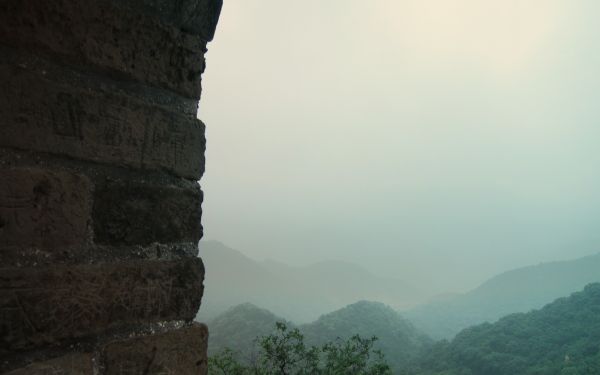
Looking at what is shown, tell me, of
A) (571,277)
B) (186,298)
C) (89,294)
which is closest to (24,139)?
(89,294)

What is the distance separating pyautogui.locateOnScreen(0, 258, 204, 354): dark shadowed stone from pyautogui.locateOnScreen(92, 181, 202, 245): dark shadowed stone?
2.1 inches

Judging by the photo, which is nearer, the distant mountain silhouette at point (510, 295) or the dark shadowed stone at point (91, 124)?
the dark shadowed stone at point (91, 124)

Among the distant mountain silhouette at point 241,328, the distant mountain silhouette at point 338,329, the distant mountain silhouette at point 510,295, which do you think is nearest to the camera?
the distant mountain silhouette at point 241,328

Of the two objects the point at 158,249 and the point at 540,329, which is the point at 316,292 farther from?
the point at 158,249

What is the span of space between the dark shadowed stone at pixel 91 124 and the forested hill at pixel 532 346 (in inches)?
1458

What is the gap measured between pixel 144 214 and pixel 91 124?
0.66 feet

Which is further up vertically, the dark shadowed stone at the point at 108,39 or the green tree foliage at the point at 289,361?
the dark shadowed stone at the point at 108,39

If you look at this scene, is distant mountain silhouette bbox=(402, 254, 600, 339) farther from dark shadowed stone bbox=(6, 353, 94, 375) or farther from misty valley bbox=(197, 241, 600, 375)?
dark shadowed stone bbox=(6, 353, 94, 375)

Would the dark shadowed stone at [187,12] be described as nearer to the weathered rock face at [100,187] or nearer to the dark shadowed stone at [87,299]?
the weathered rock face at [100,187]

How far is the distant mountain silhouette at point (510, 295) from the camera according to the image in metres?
104

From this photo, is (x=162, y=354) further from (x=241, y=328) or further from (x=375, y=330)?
(x=375, y=330)

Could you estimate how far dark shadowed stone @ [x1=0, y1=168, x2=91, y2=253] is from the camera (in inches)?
27.0

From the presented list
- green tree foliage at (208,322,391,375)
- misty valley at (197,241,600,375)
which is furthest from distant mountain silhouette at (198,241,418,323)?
green tree foliage at (208,322,391,375)

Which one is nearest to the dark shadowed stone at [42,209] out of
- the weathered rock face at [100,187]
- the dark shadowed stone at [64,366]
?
the weathered rock face at [100,187]
